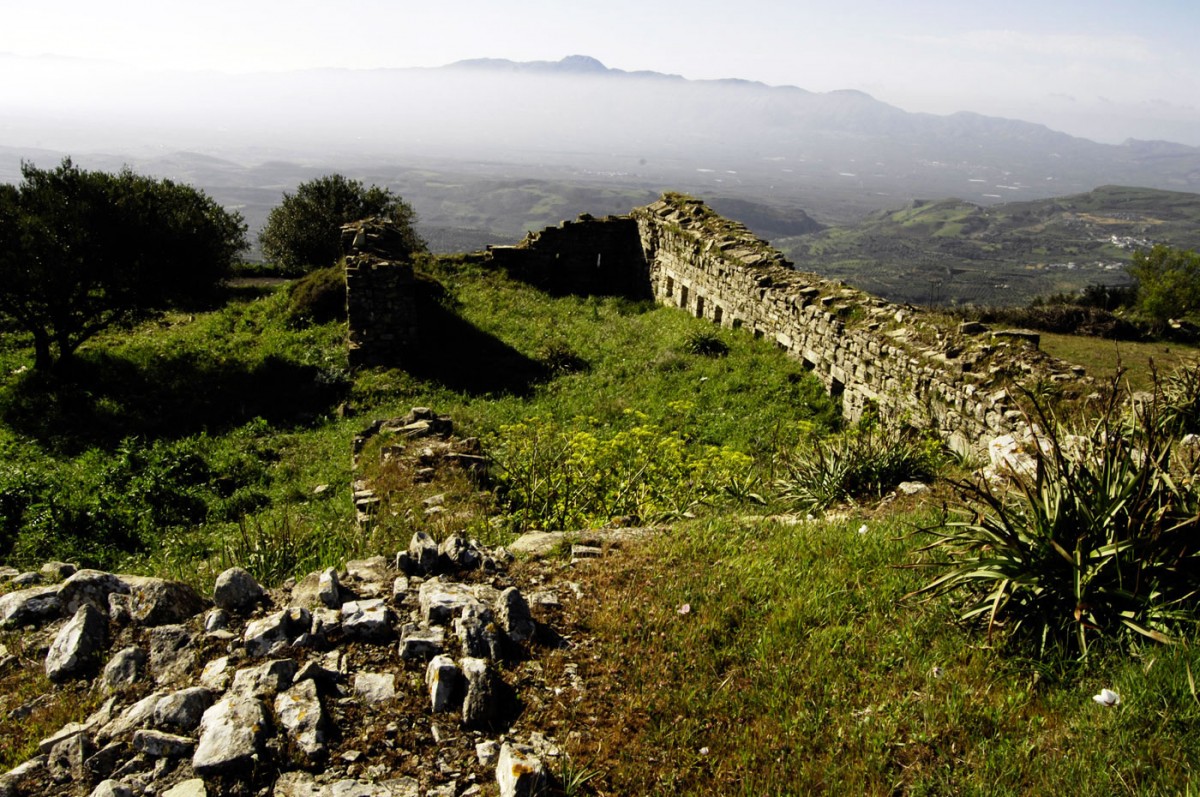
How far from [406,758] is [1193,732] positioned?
12.9 ft

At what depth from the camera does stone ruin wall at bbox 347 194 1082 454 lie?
10586 millimetres

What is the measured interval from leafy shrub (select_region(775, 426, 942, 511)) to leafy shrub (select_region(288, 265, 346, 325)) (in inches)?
555

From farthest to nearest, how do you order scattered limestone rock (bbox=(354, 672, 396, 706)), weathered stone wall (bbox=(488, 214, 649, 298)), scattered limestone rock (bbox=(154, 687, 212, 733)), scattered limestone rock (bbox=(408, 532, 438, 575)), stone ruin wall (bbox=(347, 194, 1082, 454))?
weathered stone wall (bbox=(488, 214, 649, 298))
stone ruin wall (bbox=(347, 194, 1082, 454))
scattered limestone rock (bbox=(408, 532, 438, 575))
scattered limestone rock (bbox=(354, 672, 396, 706))
scattered limestone rock (bbox=(154, 687, 212, 733))

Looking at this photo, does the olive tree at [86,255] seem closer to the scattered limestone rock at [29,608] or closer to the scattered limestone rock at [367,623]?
the scattered limestone rock at [29,608]

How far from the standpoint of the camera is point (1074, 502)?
4531 mm

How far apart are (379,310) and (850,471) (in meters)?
11.8

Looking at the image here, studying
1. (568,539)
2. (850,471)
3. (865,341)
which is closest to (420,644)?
(568,539)

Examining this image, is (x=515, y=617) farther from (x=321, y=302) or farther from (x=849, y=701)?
(x=321, y=302)

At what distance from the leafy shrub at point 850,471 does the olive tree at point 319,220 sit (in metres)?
30.6

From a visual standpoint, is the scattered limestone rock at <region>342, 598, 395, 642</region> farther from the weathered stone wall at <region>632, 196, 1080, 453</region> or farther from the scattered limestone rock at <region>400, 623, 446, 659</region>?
A: the weathered stone wall at <region>632, 196, 1080, 453</region>

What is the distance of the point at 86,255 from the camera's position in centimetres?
1559

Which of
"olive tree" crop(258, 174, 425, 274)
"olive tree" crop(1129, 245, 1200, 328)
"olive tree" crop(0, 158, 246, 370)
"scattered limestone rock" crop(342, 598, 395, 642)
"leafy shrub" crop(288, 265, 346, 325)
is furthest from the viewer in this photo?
"olive tree" crop(1129, 245, 1200, 328)

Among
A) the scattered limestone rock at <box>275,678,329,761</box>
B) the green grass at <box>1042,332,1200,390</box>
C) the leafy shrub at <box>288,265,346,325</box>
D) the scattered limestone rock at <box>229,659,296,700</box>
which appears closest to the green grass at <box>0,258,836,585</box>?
the leafy shrub at <box>288,265,346,325</box>

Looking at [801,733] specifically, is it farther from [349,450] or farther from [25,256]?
[25,256]
